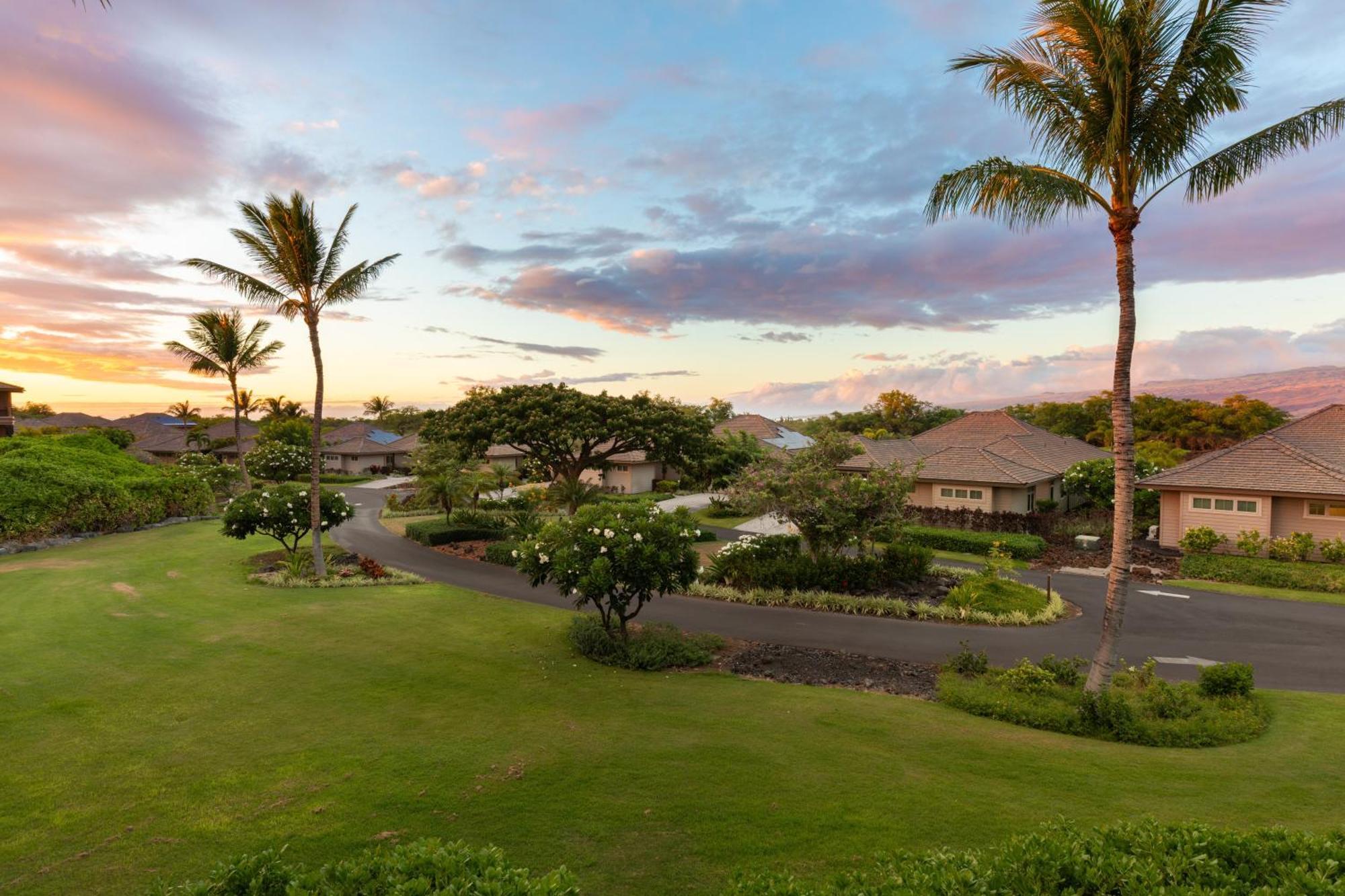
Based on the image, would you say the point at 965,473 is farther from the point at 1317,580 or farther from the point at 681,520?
the point at 681,520

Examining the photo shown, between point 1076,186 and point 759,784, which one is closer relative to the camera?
point 759,784

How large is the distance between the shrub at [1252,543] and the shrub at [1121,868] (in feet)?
85.6

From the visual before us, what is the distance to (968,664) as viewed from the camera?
13.2 m

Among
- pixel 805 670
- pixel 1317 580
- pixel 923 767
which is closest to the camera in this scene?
pixel 923 767

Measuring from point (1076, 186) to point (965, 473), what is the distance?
24707 mm

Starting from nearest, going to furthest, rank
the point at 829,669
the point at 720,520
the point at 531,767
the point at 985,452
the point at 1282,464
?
1. the point at 531,767
2. the point at 829,669
3. the point at 1282,464
4. the point at 985,452
5. the point at 720,520

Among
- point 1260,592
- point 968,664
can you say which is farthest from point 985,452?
point 968,664

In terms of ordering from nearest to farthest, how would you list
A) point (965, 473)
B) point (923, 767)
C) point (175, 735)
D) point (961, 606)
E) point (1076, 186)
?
point (923, 767)
point (175, 735)
point (1076, 186)
point (961, 606)
point (965, 473)

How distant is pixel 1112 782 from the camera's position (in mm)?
7945

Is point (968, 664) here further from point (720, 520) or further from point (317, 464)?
point (720, 520)

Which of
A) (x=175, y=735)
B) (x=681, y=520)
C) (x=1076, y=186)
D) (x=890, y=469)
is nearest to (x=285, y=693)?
Answer: (x=175, y=735)

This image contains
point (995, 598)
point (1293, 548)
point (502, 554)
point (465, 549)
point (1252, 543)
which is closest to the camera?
point (995, 598)

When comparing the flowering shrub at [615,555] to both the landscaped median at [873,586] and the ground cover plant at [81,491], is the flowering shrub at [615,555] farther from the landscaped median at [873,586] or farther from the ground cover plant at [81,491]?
the ground cover plant at [81,491]

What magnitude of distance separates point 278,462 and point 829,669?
184 feet
